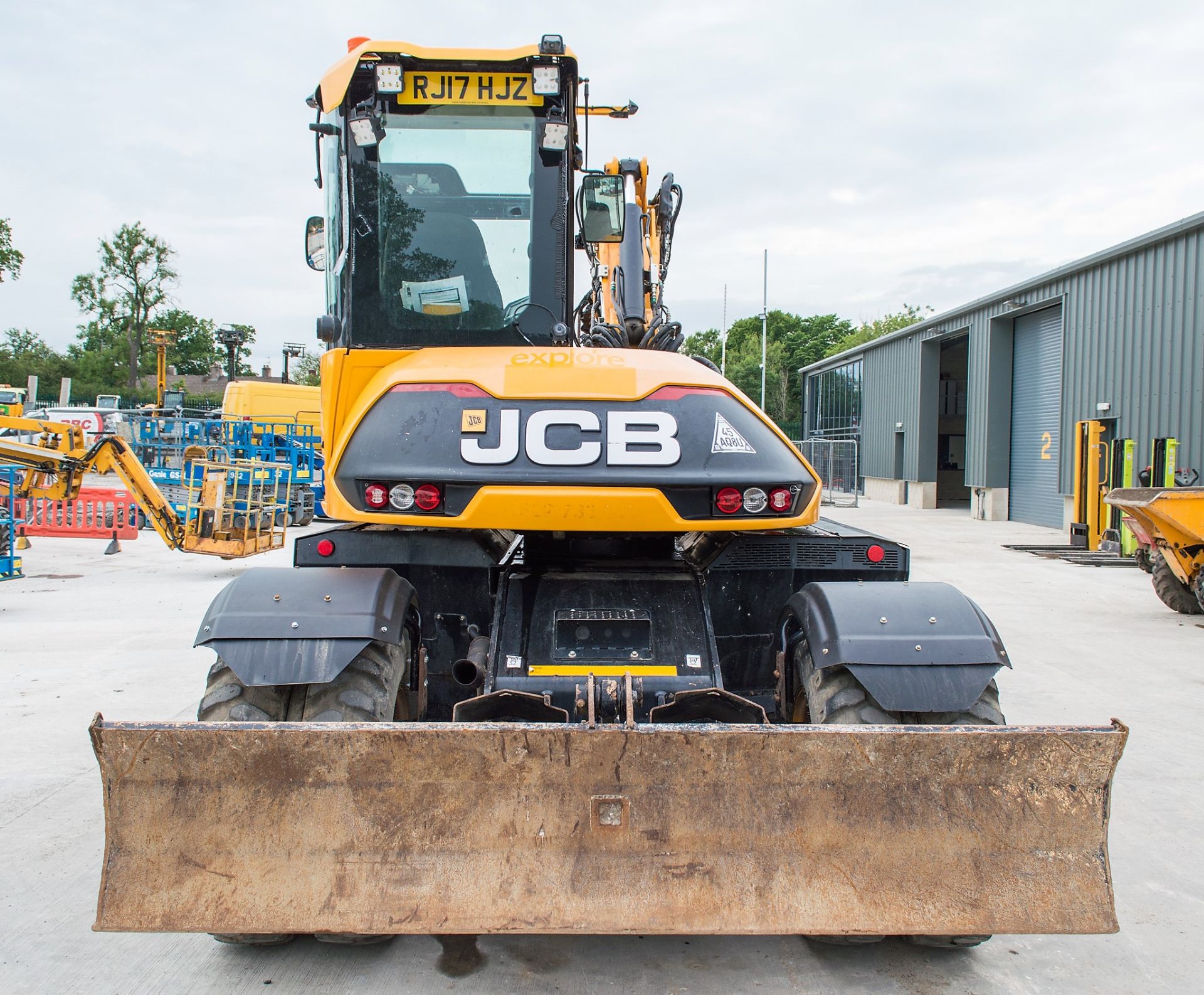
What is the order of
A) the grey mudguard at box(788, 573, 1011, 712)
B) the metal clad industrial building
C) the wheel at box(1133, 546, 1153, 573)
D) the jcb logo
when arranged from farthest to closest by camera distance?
the metal clad industrial building → the wheel at box(1133, 546, 1153, 573) → the jcb logo → the grey mudguard at box(788, 573, 1011, 712)

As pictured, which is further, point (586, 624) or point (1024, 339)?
point (1024, 339)

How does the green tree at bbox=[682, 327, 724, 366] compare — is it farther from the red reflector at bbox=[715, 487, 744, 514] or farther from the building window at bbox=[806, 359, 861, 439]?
the red reflector at bbox=[715, 487, 744, 514]

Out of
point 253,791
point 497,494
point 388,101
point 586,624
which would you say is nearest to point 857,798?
point 586,624

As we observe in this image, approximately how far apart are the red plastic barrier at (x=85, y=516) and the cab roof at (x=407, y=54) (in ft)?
39.0

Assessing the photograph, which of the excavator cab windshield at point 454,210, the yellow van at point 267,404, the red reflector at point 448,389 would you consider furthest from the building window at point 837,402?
the red reflector at point 448,389

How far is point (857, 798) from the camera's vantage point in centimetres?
254

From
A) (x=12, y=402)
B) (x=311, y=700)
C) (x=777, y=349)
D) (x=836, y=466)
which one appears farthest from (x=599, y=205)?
(x=777, y=349)

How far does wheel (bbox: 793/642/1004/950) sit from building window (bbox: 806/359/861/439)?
32.7 metres

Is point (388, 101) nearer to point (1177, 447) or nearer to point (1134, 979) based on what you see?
point (1134, 979)

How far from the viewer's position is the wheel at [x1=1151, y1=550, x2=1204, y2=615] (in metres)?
9.59

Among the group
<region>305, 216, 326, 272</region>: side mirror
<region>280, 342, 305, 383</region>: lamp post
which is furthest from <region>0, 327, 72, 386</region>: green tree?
<region>305, 216, 326, 272</region>: side mirror

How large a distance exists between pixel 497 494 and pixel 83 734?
3828 millimetres

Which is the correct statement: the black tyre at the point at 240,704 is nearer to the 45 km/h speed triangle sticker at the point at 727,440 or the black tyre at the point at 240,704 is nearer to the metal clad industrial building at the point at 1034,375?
the 45 km/h speed triangle sticker at the point at 727,440

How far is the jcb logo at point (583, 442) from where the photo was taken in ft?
10.4
